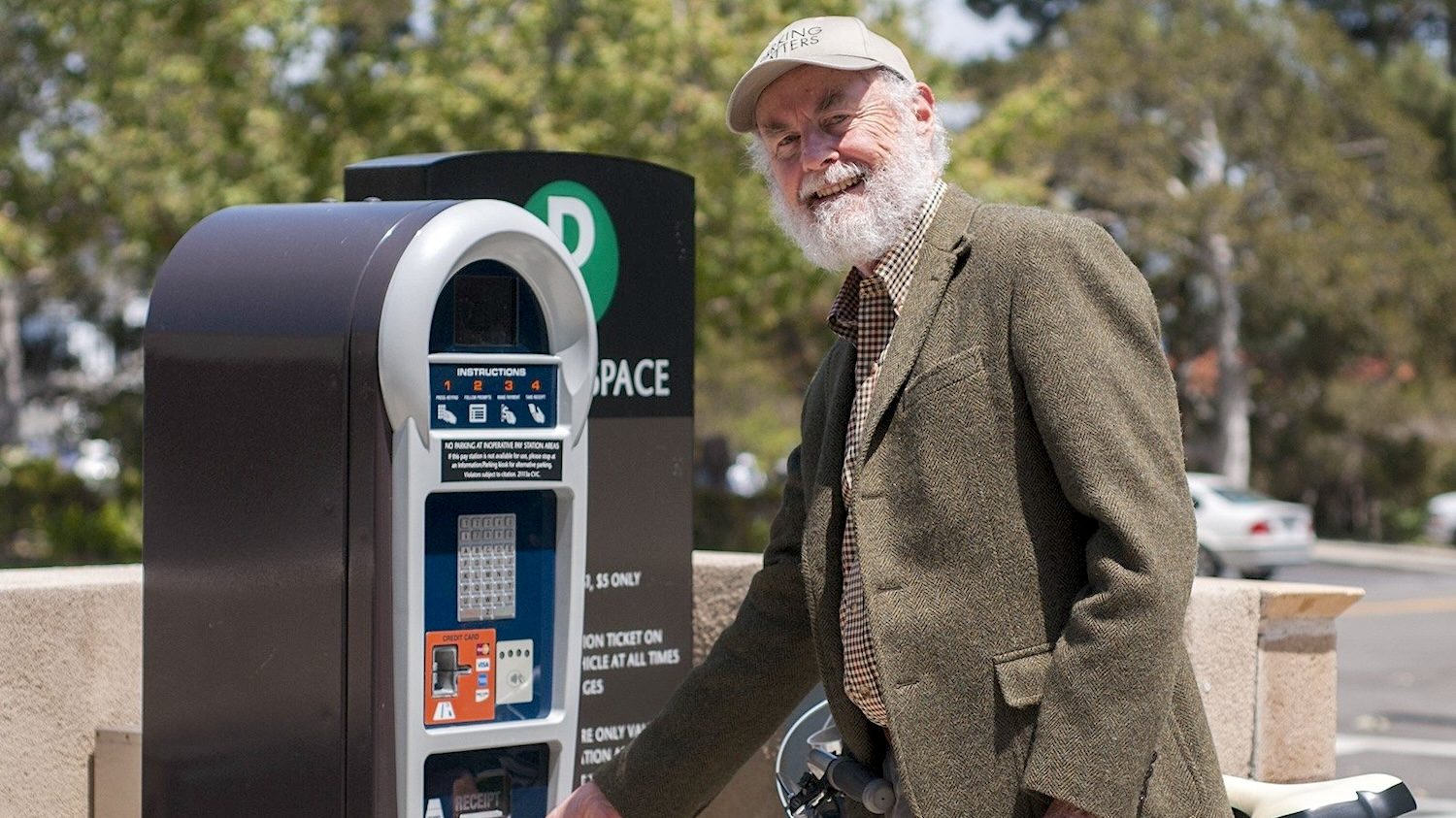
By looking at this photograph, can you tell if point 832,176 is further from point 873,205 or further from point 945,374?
point 945,374

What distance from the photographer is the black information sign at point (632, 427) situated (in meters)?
4.67

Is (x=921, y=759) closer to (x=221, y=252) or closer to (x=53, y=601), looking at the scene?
(x=221, y=252)

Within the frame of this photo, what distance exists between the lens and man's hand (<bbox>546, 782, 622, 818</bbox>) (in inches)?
121

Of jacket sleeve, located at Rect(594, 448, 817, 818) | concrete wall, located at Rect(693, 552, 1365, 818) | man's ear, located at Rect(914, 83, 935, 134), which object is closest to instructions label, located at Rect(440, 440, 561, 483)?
jacket sleeve, located at Rect(594, 448, 817, 818)

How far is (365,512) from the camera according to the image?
10.6ft

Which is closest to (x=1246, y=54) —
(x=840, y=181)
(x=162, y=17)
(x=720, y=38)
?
(x=720, y=38)

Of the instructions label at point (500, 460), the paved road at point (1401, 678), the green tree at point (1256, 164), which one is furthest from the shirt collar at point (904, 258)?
the green tree at point (1256, 164)

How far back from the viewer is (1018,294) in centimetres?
244

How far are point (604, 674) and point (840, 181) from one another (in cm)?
236

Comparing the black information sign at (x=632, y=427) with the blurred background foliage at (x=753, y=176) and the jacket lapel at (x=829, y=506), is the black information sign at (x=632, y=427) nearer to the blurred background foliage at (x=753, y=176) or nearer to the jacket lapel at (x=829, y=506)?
the jacket lapel at (x=829, y=506)

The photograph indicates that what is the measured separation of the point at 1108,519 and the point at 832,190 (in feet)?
2.32

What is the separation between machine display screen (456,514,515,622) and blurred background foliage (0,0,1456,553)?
11.1 metres

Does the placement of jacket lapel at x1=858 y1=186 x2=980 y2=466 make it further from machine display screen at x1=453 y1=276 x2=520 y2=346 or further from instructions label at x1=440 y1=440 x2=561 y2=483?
machine display screen at x1=453 y1=276 x2=520 y2=346

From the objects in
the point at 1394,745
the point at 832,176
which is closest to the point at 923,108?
the point at 832,176
